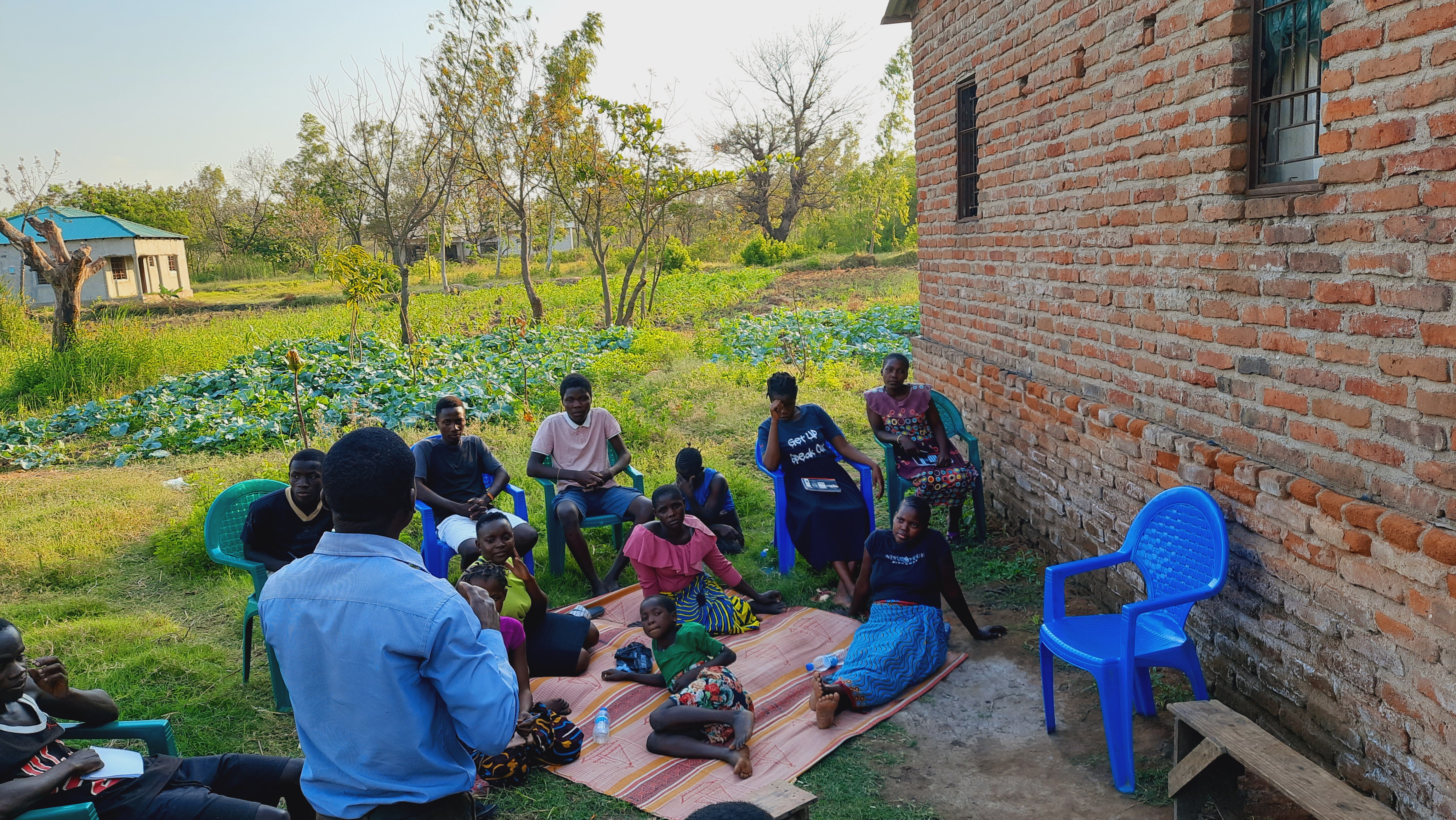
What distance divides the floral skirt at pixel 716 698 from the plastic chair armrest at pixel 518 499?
2.36m

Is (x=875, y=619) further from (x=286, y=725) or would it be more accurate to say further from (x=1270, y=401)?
(x=286, y=725)

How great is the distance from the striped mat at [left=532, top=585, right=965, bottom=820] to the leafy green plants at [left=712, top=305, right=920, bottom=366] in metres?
7.52

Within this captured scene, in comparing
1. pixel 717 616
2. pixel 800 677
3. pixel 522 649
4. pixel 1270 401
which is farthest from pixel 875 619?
pixel 1270 401

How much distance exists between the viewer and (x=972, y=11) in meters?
6.59

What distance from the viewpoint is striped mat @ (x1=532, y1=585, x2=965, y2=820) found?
3.67 metres

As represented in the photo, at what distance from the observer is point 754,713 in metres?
4.20

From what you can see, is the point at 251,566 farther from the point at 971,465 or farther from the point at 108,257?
the point at 108,257

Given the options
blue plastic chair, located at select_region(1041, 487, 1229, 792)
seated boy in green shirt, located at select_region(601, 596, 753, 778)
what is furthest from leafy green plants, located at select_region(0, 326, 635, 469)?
blue plastic chair, located at select_region(1041, 487, 1229, 792)

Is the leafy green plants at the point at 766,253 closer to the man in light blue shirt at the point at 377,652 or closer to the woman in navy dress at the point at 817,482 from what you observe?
the woman in navy dress at the point at 817,482

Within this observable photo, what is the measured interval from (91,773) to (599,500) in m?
3.62

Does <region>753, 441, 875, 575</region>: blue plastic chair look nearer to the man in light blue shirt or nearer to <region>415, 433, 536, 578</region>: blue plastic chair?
<region>415, 433, 536, 578</region>: blue plastic chair

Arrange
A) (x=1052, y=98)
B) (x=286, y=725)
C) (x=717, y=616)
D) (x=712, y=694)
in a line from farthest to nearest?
(x=1052, y=98), (x=717, y=616), (x=286, y=725), (x=712, y=694)

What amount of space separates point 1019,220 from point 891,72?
33.8m

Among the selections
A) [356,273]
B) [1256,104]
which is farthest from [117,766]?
[356,273]
